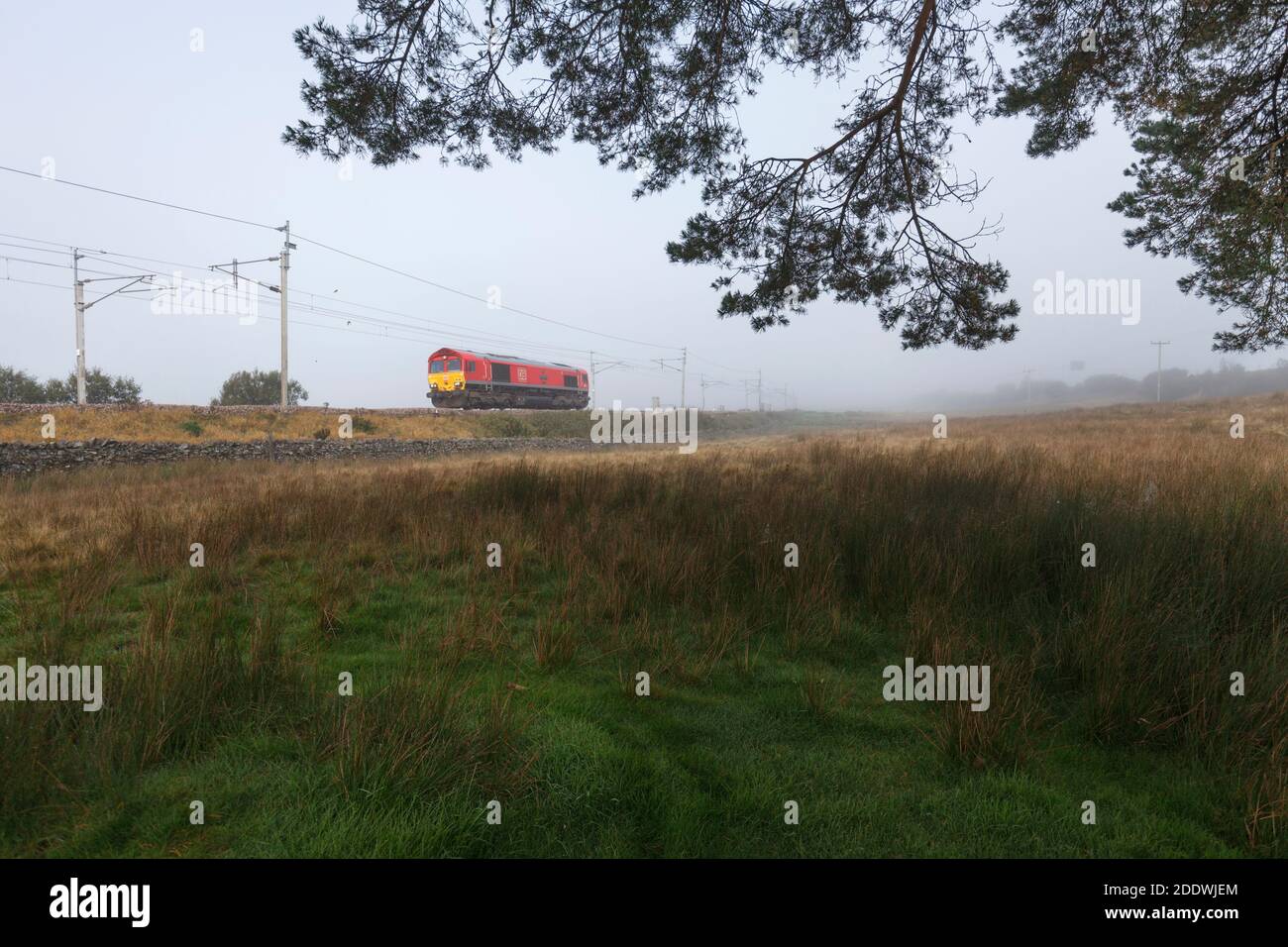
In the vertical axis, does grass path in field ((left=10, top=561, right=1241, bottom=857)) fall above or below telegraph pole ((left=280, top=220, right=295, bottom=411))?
below

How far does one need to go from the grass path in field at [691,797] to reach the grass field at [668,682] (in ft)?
0.04

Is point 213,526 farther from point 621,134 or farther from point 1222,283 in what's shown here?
point 1222,283

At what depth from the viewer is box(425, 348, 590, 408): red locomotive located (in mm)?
34031

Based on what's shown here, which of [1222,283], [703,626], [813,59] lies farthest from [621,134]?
[1222,283]

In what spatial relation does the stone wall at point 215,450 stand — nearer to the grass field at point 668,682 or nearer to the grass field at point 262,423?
the grass field at point 262,423

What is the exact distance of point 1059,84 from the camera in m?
6.53
